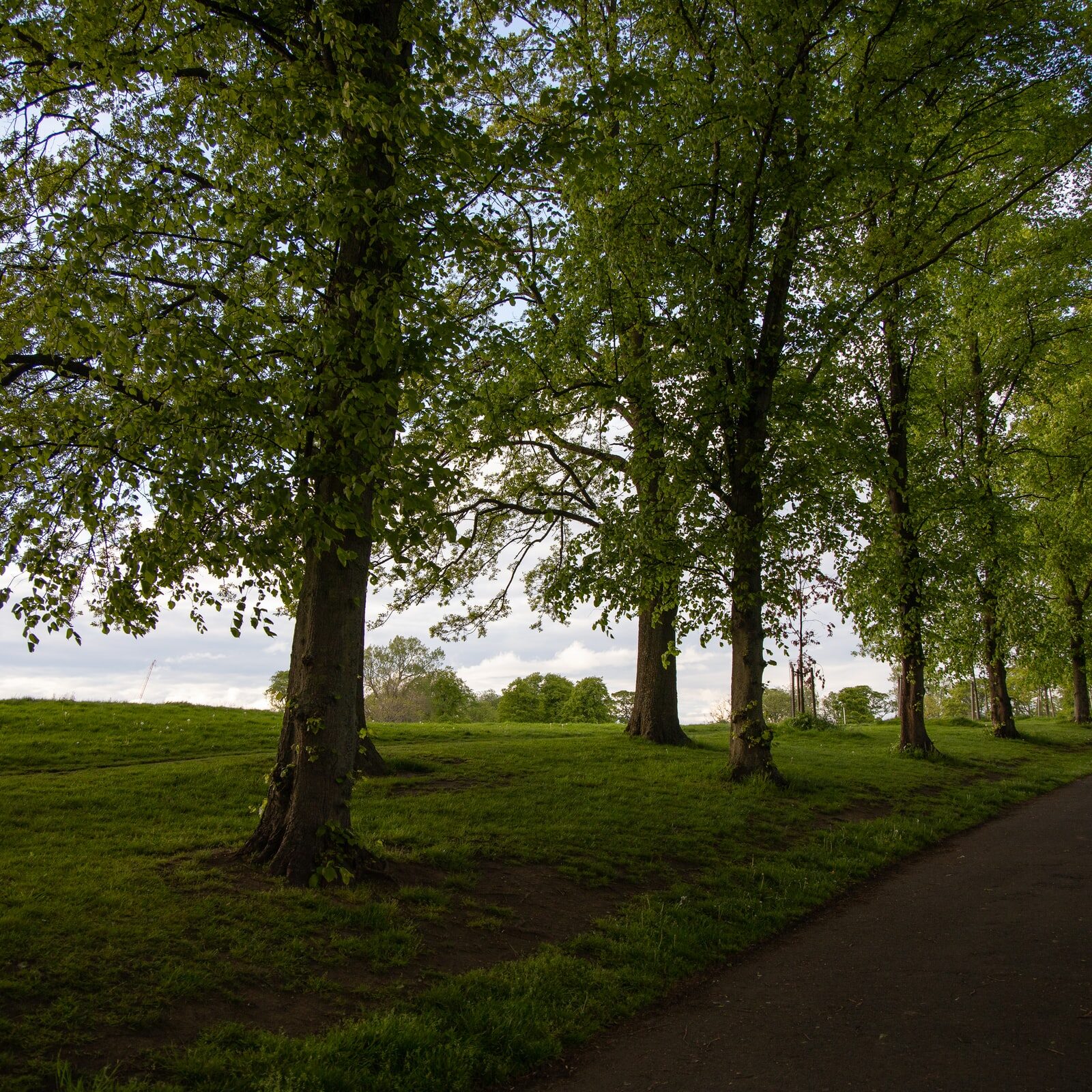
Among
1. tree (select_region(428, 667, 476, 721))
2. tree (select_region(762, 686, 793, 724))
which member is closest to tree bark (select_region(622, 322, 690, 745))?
tree (select_region(428, 667, 476, 721))

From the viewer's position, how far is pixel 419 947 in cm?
692

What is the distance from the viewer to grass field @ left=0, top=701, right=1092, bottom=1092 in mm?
5113

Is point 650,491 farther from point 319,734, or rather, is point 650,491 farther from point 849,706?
point 849,706

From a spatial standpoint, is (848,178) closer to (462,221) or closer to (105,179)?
(462,221)

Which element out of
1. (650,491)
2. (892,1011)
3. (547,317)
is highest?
(547,317)

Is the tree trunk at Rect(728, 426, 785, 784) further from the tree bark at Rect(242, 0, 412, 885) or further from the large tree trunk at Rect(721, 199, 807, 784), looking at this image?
the tree bark at Rect(242, 0, 412, 885)

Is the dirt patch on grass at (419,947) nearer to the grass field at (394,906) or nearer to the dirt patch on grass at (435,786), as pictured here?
the grass field at (394,906)

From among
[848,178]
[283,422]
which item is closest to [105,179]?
[283,422]

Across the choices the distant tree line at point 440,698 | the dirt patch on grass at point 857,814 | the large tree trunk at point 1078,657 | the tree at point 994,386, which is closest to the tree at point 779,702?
the distant tree line at point 440,698

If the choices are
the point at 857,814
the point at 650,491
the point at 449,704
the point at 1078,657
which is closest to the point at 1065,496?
the point at 1078,657

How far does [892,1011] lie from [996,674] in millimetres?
27371

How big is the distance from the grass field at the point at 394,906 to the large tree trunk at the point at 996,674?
1222 cm

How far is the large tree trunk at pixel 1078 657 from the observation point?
3091 cm

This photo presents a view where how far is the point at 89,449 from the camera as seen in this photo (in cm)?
874
